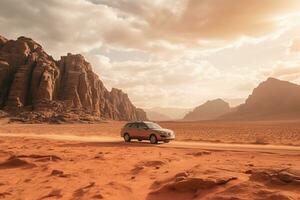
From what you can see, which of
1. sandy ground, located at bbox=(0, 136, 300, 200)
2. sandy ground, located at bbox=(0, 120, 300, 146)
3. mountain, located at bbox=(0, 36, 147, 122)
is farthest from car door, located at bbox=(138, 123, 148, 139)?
mountain, located at bbox=(0, 36, 147, 122)

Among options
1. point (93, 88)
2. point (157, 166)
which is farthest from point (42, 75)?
point (157, 166)

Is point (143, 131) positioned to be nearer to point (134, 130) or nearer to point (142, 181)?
point (134, 130)

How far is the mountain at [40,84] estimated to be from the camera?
108m

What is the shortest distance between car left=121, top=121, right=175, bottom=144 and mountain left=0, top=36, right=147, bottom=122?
72.4m

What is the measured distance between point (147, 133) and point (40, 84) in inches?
3795

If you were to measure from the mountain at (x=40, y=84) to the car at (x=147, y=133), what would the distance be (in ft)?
238

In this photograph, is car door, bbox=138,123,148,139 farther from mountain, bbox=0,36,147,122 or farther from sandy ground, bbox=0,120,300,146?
mountain, bbox=0,36,147,122

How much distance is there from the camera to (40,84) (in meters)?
114

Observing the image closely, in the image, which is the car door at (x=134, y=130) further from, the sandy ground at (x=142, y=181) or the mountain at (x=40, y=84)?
the mountain at (x=40, y=84)

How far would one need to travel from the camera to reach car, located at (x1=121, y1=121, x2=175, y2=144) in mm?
25328

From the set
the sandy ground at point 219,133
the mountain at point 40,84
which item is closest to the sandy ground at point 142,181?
the sandy ground at point 219,133

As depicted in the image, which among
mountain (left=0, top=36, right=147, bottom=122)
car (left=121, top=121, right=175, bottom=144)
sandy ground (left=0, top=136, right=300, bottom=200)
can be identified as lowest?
sandy ground (left=0, top=136, right=300, bottom=200)

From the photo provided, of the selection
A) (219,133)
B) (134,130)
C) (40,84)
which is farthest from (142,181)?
(40,84)

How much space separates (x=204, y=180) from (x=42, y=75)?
115 metres
